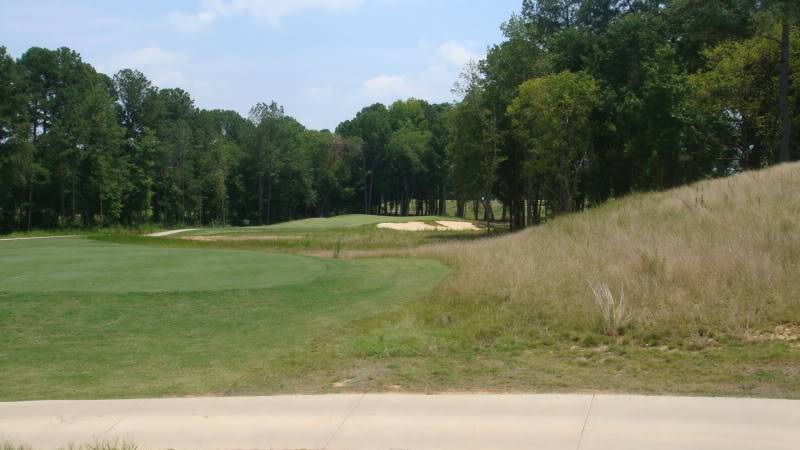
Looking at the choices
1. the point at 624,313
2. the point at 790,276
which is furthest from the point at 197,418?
the point at 790,276

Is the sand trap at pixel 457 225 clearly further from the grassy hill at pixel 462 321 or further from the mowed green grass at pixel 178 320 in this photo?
the grassy hill at pixel 462 321

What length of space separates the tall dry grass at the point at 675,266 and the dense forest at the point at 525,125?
15335 millimetres

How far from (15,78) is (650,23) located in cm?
5753

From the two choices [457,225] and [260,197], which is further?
[260,197]

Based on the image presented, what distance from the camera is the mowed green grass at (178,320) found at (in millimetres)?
10242

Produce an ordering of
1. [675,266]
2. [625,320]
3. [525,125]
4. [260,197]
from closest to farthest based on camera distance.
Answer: [625,320] → [675,266] → [525,125] → [260,197]

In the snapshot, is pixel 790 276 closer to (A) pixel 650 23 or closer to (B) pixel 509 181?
(A) pixel 650 23

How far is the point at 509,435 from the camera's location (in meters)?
6.69

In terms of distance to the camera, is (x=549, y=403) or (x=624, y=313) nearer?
(x=549, y=403)

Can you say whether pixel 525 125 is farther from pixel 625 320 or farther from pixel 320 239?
pixel 625 320

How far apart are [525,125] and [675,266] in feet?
122

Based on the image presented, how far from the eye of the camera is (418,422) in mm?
7273

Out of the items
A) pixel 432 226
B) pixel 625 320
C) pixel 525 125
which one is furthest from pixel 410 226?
pixel 625 320

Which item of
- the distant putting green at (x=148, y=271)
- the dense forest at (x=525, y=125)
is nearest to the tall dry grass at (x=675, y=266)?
the distant putting green at (x=148, y=271)
